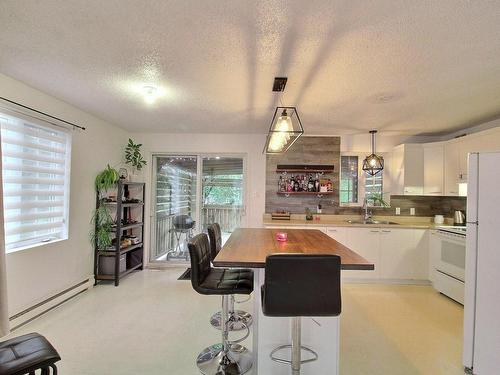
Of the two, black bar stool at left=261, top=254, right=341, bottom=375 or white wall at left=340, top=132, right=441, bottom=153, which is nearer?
black bar stool at left=261, top=254, right=341, bottom=375

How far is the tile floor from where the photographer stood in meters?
2.10

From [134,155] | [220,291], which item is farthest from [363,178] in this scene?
[134,155]

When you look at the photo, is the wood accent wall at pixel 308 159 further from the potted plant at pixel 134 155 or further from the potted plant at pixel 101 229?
the potted plant at pixel 101 229

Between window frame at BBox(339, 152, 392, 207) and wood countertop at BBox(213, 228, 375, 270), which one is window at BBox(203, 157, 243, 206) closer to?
window frame at BBox(339, 152, 392, 207)

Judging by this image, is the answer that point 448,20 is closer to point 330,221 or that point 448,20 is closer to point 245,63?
point 245,63

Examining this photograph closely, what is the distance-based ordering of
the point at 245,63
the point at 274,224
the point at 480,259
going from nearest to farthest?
the point at 480,259, the point at 245,63, the point at 274,224

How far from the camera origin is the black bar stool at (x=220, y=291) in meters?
1.93

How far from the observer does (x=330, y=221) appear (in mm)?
4387

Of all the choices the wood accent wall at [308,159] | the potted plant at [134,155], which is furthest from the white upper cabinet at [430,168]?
the potted plant at [134,155]

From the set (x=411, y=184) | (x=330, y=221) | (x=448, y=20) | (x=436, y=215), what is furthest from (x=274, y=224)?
(x=448, y=20)

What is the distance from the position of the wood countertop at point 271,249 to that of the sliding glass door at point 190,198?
2.13 m

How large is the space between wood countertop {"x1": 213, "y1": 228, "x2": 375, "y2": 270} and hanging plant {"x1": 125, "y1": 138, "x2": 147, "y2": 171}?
267cm

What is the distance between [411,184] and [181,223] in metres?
4.06

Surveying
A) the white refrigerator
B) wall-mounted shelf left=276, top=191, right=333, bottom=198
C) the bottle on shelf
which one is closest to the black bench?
the white refrigerator
